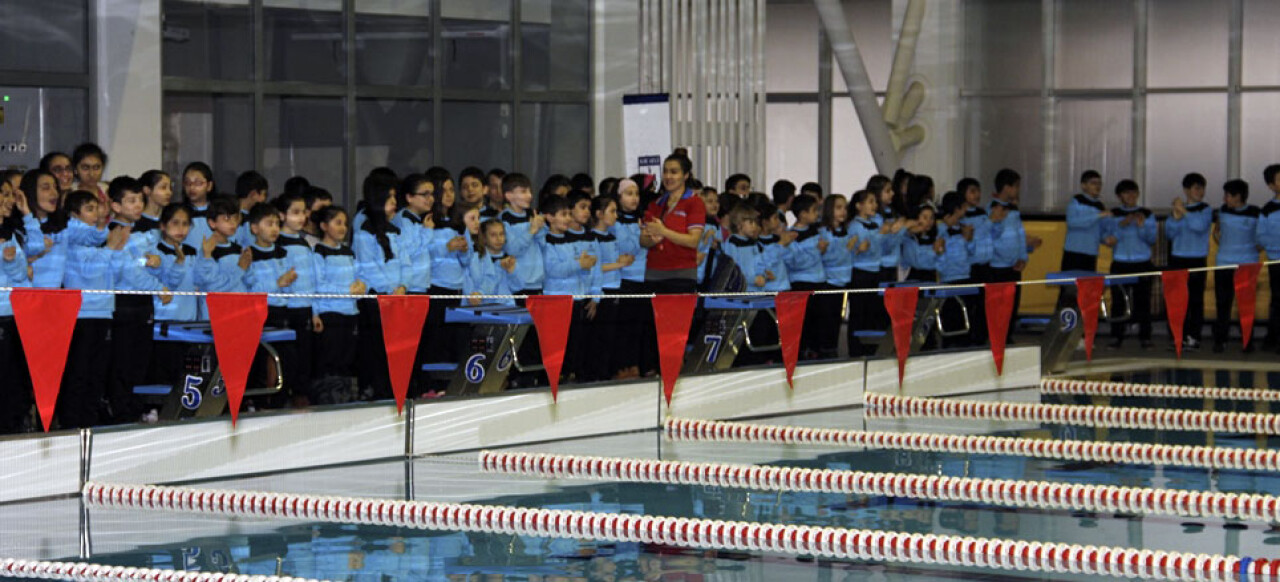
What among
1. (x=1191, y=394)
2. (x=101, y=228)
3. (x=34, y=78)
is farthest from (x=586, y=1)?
(x=101, y=228)

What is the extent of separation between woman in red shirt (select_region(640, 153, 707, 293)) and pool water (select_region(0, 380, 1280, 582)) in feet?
5.86

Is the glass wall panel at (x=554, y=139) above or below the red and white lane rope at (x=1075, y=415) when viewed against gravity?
above

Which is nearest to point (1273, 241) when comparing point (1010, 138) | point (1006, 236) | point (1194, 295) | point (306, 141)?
point (1194, 295)

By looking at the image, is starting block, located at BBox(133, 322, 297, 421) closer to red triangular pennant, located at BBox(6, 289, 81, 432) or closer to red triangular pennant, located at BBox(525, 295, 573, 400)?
red triangular pennant, located at BBox(6, 289, 81, 432)

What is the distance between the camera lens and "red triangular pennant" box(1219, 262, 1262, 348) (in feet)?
48.7

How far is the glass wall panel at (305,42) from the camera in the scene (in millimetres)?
16000

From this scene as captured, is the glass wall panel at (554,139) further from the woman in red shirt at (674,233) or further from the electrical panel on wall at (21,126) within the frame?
the woman in red shirt at (674,233)

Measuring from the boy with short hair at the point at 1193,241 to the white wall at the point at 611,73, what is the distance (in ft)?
17.1

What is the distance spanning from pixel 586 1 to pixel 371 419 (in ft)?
30.6

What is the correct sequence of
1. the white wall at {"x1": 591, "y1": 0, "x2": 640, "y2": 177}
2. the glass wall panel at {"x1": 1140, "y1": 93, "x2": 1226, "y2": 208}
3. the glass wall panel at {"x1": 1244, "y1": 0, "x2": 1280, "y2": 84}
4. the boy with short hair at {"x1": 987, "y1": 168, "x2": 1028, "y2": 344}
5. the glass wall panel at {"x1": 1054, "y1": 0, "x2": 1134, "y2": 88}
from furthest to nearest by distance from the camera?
the glass wall panel at {"x1": 1054, "y1": 0, "x2": 1134, "y2": 88} < the glass wall panel at {"x1": 1140, "y1": 93, "x2": 1226, "y2": 208} < the glass wall panel at {"x1": 1244, "y1": 0, "x2": 1280, "y2": 84} < the white wall at {"x1": 591, "y1": 0, "x2": 640, "y2": 177} < the boy with short hair at {"x1": 987, "y1": 168, "x2": 1028, "y2": 344}

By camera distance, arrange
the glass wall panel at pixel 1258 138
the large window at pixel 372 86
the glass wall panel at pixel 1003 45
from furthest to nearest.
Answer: the glass wall panel at pixel 1003 45 → the glass wall panel at pixel 1258 138 → the large window at pixel 372 86

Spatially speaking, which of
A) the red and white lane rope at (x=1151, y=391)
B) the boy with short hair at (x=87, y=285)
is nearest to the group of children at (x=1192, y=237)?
the red and white lane rope at (x=1151, y=391)

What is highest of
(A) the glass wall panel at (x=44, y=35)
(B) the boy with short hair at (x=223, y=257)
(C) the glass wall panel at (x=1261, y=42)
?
(C) the glass wall panel at (x=1261, y=42)

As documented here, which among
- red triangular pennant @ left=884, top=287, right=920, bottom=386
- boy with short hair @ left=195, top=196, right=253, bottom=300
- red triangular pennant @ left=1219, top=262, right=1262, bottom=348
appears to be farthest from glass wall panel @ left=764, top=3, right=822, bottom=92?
boy with short hair @ left=195, top=196, right=253, bottom=300
